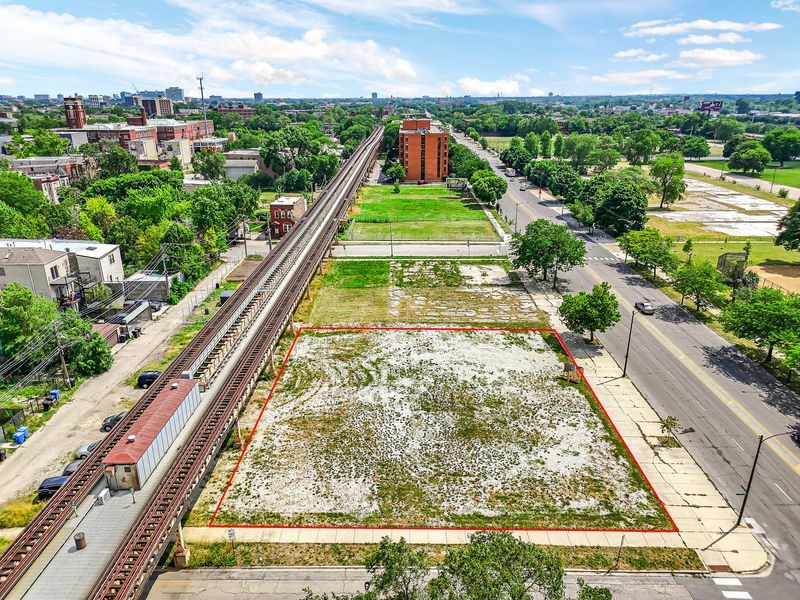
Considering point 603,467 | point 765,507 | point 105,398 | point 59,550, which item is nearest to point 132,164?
point 105,398

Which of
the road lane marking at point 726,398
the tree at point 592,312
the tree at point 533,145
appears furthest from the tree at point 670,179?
the tree at point 533,145

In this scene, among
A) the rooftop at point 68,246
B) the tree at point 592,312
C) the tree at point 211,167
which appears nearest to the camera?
the tree at point 592,312

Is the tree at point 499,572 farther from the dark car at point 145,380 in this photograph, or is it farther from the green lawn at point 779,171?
the green lawn at point 779,171

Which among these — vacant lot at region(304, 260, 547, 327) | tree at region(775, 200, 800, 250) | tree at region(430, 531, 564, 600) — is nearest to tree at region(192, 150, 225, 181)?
vacant lot at region(304, 260, 547, 327)

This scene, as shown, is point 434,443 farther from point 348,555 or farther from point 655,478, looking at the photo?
point 655,478

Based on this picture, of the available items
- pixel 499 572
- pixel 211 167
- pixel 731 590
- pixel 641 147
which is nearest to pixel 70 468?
pixel 499 572
